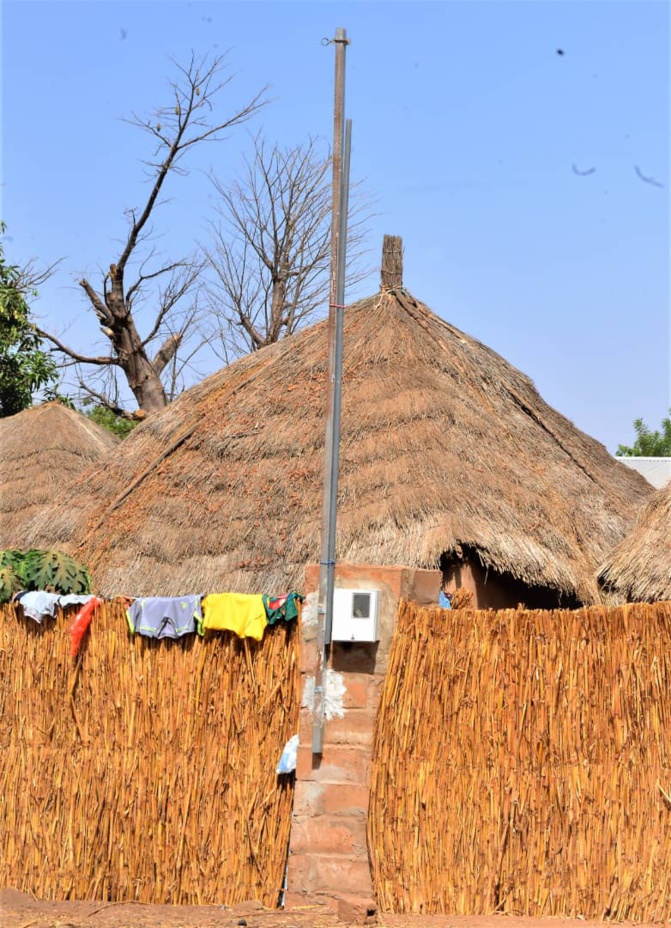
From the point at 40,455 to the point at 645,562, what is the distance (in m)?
8.21

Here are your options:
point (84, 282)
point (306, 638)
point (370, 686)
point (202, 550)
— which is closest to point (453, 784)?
point (370, 686)

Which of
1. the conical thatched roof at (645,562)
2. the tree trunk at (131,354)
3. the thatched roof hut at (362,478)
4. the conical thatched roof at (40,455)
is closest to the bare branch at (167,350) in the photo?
the tree trunk at (131,354)

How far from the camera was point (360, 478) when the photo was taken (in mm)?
9609

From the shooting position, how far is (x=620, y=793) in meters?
5.24

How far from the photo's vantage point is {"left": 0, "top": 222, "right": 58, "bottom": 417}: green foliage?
1836 centimetres

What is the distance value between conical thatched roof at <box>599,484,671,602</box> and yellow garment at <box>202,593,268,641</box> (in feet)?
15.0

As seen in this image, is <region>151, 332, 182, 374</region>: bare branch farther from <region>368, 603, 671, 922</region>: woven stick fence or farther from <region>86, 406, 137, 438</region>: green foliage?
<region>368, 603, 671, 922</region>: woven stick fence

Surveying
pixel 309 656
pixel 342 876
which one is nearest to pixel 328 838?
pixel 342 876

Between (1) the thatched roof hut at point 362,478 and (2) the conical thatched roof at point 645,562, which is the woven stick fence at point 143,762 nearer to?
(1) the thatched roof hut at point 362,478

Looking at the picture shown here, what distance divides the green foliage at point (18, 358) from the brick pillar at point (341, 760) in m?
14.0

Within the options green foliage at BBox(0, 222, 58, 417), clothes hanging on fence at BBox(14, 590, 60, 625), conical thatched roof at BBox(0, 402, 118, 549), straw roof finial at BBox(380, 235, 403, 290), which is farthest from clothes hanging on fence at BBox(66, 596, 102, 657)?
green foliage at BBox(0, 222, 58, 417)

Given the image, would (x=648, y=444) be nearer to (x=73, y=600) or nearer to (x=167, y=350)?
(x=167, y=350)

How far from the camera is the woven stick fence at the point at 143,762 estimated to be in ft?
18.7

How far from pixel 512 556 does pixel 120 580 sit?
334 centimetres
